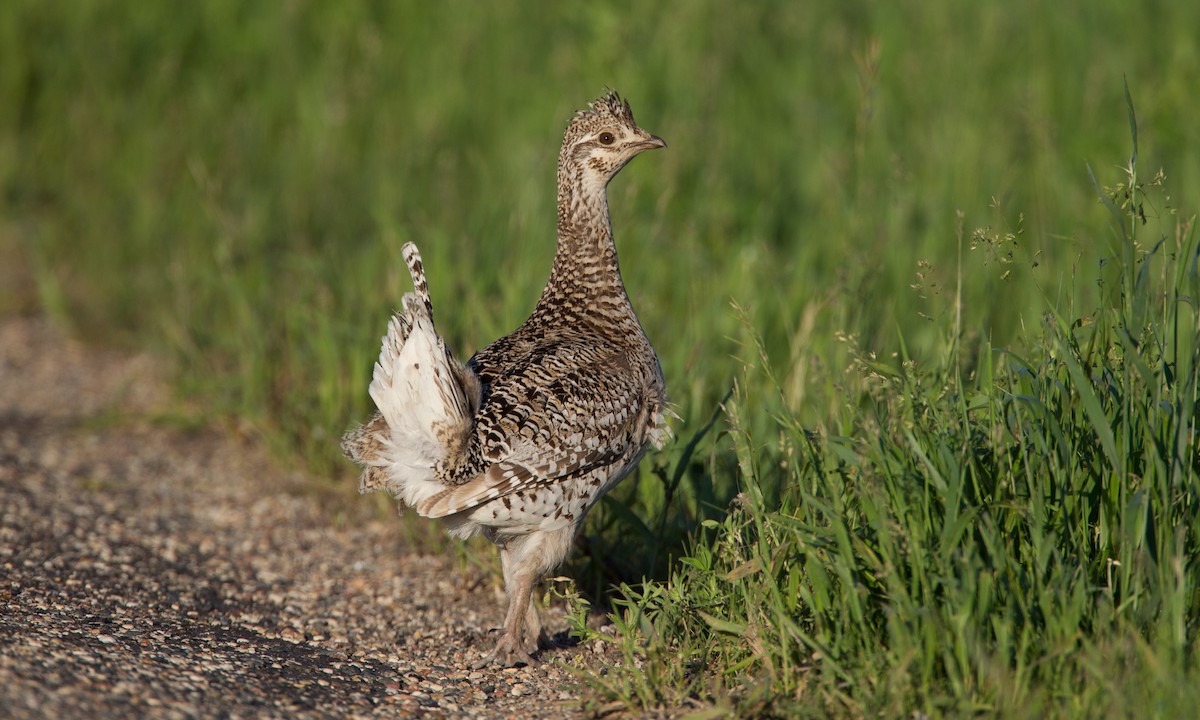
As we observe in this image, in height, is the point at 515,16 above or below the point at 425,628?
above

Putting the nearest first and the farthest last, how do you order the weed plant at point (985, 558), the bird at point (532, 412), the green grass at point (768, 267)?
the weed plant at point (985, 558) < the green grass at point (768, 267) < the bird at point (532, 412)

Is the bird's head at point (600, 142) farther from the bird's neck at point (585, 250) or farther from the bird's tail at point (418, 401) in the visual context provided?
the bird's tail at point (418, 401)

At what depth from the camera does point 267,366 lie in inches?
270

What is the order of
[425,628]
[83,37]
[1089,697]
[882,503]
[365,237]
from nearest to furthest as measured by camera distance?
[1089,697]
[882,503]
[425,628]
[365,237]
[83,37]

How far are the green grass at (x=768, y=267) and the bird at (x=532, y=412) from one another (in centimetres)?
41

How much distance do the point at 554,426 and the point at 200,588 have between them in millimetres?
1770

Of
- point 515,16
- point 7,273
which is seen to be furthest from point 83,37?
point 515,16

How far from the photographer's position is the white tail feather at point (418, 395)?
427 centimetres

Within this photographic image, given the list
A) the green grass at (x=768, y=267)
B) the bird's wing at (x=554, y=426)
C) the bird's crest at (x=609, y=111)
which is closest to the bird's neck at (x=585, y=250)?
the bird's crest at (x=609, y=111)

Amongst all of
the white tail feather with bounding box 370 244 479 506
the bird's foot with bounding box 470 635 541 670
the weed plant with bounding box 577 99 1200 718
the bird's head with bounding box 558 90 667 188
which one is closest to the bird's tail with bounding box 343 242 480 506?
the white tail feather with bounding box 370 244 479 506

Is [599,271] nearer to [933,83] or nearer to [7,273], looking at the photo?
[933,83]

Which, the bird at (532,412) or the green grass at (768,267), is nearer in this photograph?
the green grass at (768,267)

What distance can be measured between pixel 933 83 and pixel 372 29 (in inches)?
161

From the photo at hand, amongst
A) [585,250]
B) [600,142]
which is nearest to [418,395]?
[585,250]
